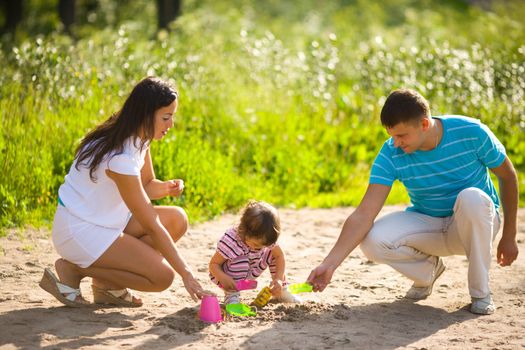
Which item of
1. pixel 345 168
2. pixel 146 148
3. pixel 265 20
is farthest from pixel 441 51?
pixel 265 20

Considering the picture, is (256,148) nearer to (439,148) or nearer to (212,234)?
(212,234)

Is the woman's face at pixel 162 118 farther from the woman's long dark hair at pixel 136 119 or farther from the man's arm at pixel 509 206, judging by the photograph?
the man's arm at pixel 509 206

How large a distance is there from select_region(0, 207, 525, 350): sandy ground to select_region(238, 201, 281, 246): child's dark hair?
1.53ft

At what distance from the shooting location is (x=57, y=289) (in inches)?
174

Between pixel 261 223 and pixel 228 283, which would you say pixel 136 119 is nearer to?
pixel 261 223

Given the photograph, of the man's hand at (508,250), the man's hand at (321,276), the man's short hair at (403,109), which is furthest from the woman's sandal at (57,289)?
the man's hand at (508,250)

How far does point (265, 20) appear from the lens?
1723cm

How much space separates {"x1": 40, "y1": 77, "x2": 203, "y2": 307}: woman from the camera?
4.35 meters

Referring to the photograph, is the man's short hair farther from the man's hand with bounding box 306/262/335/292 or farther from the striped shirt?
the striped shirt

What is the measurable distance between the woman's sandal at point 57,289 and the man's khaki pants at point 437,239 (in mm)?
1687

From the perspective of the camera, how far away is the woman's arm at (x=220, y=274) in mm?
4500

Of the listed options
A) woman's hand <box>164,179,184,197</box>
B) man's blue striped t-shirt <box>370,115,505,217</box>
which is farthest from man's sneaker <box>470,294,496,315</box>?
woman's hand <box>164,179,184,197</box>

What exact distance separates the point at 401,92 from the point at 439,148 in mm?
425

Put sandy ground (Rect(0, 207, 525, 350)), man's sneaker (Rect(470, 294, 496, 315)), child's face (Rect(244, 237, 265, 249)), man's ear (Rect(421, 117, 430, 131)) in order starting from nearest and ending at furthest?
1. sandy ground (Rect(0, 207, 525, 350))
2. child's face (Rect(244, 237, 265, 249))
3. man's ear (Rect(421, 117, 430, 131))
4. man's sneaker (Rect(470, 294, 496, 315))
